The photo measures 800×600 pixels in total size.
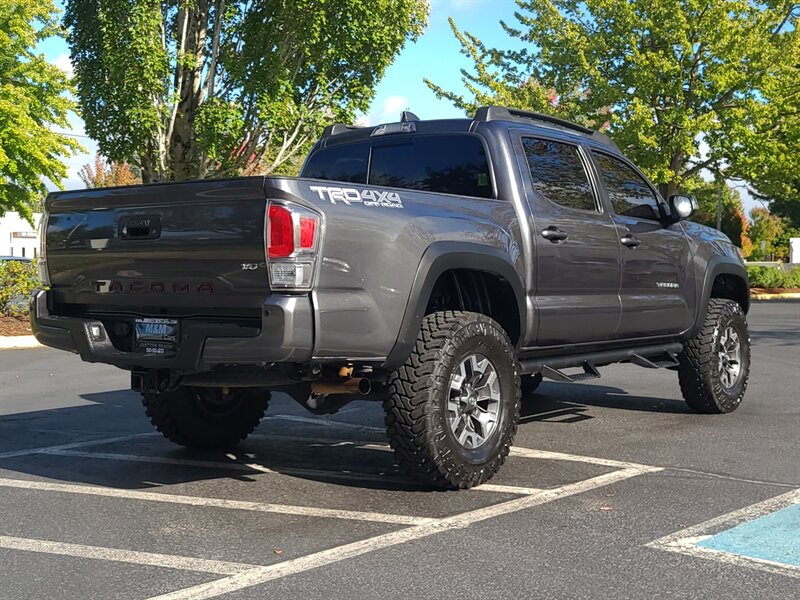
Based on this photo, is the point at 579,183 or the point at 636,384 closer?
the point at 579,183

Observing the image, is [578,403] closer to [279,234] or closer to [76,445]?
[76,445]

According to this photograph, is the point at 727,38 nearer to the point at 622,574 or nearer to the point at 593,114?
the point at 593,114

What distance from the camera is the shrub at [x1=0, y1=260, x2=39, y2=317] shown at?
16.9 metres

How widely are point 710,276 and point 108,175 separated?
155 ft

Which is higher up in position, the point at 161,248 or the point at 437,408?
the point at 161,248

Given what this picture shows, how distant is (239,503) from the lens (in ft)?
16.2

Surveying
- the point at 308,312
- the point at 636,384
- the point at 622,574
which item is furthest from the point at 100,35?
the point at 622,574

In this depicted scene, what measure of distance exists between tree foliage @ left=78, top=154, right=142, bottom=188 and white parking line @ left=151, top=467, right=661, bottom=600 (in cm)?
4126

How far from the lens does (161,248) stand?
15.8 feet

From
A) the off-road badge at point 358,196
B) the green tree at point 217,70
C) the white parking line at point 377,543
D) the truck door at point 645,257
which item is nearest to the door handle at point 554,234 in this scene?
the truck door at point 645,257

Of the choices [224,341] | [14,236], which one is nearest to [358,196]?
[224,341]

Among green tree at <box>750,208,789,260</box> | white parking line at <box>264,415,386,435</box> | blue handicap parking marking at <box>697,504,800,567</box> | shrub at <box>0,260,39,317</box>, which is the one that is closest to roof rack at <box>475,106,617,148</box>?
white parking line at <box>264,415,386,435</box>

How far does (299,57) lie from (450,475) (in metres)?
14.3

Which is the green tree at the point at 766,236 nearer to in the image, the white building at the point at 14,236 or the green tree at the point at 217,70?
the green tree at the point at 217,70
